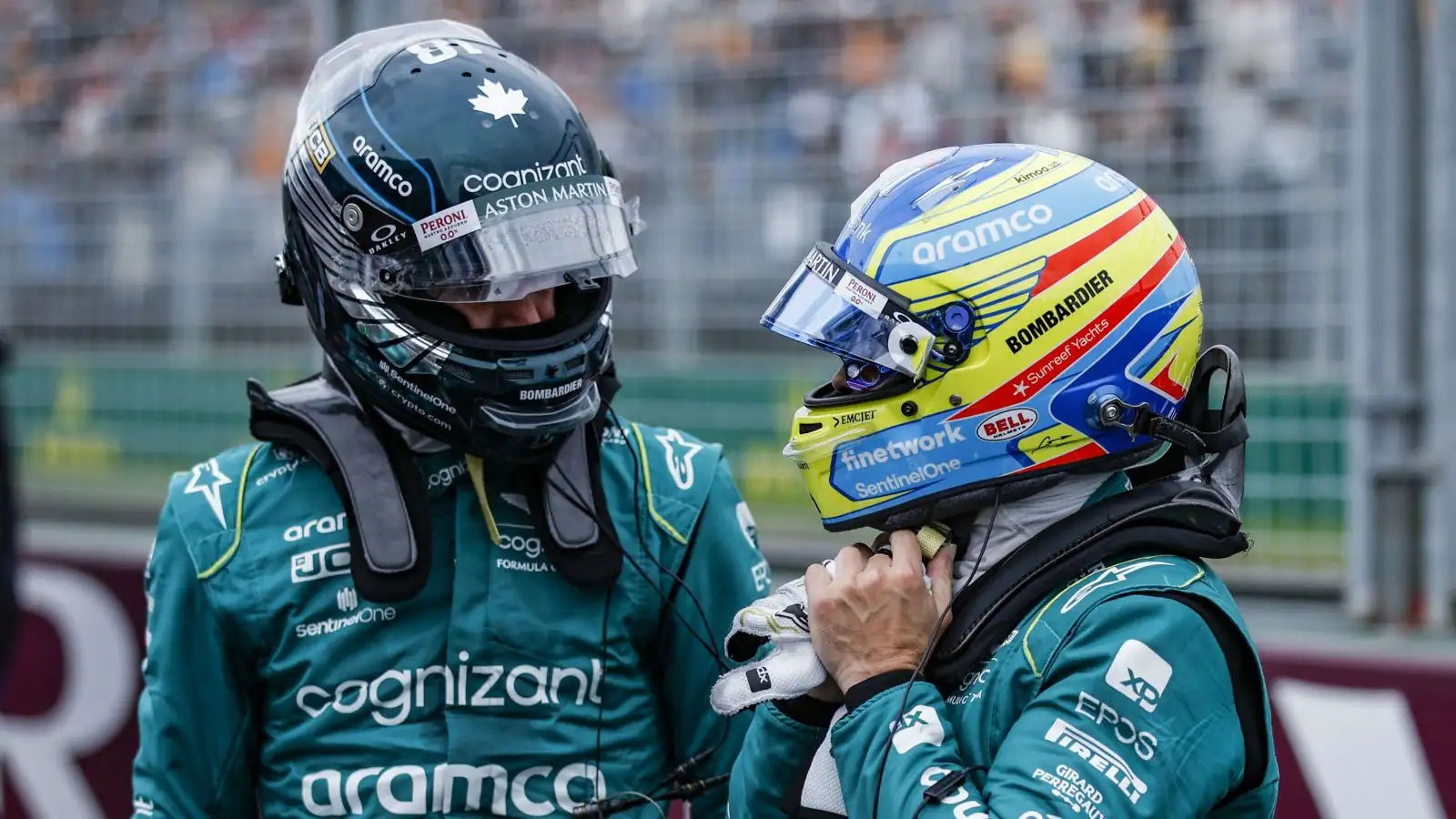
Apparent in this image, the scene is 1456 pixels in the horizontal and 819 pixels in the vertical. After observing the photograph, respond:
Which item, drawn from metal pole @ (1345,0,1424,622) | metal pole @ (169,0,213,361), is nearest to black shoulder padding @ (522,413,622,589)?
metal pole @ (1345,0,1424,622)

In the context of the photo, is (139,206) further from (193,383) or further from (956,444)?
(956,444)

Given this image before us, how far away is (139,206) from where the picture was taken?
7.50m

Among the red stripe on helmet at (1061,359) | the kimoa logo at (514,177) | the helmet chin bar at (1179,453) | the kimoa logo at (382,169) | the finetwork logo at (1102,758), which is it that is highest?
the kimoa logo at (382,169)

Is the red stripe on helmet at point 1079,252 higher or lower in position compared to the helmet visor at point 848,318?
higher

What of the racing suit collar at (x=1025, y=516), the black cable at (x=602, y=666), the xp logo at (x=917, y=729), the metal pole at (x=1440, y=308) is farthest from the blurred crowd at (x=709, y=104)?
the xp logo at (x=917, y=729)

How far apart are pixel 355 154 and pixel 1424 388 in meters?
3.34

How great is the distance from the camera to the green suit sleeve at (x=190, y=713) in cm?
226

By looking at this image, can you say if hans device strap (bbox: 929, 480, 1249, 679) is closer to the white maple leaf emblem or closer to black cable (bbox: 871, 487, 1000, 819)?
black cable (bbox: 871, 487, 1000, 819)

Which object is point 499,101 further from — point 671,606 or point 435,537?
point 671,606

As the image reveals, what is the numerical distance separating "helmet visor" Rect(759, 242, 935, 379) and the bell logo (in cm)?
10

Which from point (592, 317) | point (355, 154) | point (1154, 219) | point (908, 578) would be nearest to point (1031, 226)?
point (1154, 219)

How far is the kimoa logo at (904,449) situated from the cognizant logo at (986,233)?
8.4 inches

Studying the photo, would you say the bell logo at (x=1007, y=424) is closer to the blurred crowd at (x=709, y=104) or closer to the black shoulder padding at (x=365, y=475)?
the black shoulder padding at (x=365, y=475)

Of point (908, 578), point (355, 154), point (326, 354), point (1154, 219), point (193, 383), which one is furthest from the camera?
point (193, 383)
